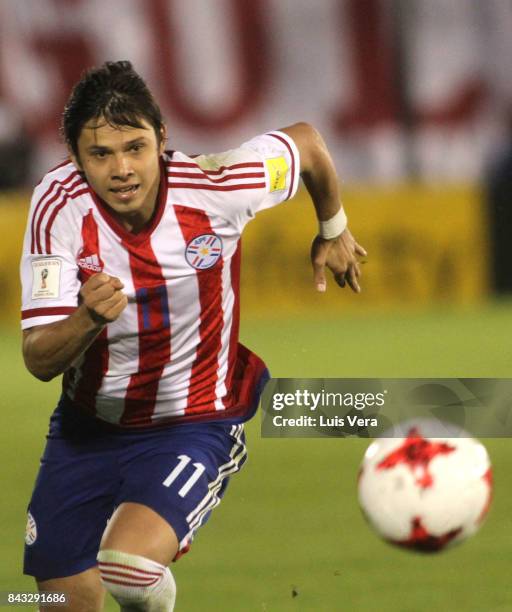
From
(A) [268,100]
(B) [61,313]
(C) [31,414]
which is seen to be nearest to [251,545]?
(B) [61,313]

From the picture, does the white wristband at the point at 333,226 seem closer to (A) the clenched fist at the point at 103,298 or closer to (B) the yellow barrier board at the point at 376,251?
(A) the clenched fist at the point at 103,298

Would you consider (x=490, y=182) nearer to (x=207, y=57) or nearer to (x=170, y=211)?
(x=207, y=57)

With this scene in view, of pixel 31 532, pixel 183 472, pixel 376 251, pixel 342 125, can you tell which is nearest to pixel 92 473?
pixel 31 532

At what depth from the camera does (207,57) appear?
1355cm

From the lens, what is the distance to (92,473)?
167 inches

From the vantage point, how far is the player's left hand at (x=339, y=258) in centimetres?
473

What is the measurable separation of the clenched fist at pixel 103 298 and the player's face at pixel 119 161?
0.41 metres

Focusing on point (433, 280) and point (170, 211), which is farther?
point (433, 280)

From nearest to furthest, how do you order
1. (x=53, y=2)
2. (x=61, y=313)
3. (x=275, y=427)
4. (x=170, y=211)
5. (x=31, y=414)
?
1. (x=61, y=313)
2. (x=170, y=211)
3. (x=275, y=427)
4. (x=31, y=414)
5. (x=53, y=2)

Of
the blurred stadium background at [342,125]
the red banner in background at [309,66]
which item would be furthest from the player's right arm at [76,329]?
the red banner in background at [309,66]

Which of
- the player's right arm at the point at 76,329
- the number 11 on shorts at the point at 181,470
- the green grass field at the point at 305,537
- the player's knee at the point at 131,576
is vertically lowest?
the green grass field at the point at 305,537

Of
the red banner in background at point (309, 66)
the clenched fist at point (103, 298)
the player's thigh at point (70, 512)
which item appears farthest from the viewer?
the red banner in background at point (309, 66)

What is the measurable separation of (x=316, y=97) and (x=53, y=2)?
2.54 meters

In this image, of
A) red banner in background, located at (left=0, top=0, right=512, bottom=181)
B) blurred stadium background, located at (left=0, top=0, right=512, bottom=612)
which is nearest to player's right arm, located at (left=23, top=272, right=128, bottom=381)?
blurred stadium background, located at (left=0, top=0, right=512, bottom=612)
